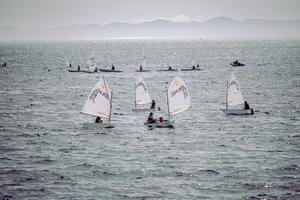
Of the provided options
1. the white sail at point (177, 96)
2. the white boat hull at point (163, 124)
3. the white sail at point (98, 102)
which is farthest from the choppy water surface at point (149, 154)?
the white sail at point (177, 96)

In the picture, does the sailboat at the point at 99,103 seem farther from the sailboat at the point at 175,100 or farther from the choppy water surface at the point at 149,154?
the sailboat at the point at 175,100

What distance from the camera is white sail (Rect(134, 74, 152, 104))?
252 ft

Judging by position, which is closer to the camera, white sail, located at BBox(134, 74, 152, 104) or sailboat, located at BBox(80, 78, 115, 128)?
sailboat, located at BBox(80, 78, 115, 128)

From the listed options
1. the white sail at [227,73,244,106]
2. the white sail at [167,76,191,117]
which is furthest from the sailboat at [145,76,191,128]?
the white sail at [227,73,244,106]

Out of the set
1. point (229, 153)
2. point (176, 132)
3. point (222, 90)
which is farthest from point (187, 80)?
point (229, 153)

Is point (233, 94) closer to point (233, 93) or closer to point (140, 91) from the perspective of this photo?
point (233, 93)

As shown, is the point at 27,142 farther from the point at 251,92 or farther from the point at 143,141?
the point at 251,92

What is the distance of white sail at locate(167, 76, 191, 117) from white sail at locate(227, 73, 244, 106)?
46.2ft

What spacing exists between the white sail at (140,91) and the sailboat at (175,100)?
48.4ft

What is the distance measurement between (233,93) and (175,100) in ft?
52.0

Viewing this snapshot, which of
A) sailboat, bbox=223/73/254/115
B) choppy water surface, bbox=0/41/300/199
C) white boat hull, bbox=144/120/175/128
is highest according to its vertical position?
sailboat, bbox=223/73/254/115

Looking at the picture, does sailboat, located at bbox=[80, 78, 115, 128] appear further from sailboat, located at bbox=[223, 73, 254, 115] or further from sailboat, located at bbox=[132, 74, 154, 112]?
sailboat, located at bbox=[223, 73, 254, 115]

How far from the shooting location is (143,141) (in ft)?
185

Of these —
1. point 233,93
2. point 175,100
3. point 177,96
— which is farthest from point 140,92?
point 177,96
